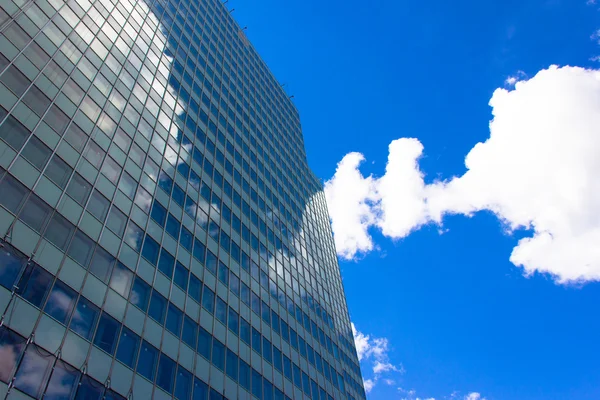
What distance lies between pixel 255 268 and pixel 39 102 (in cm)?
2136

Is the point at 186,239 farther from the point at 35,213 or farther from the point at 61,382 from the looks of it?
the point at 61,382

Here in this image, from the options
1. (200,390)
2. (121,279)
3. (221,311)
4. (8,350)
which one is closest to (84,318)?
(121,279)

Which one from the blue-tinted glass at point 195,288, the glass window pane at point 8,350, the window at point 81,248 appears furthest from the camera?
the blue-tinted glass at point 195,288

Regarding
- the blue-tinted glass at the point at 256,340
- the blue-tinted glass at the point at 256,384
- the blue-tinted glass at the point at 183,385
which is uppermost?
the blue-tinted glass at the point at 256,340

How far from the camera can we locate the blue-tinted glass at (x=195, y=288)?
29109mm

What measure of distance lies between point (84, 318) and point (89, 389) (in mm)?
3042

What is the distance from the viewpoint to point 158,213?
2978 cm

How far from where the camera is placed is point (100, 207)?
80.0ft

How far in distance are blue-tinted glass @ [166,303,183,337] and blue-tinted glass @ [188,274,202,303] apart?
7.26 ft

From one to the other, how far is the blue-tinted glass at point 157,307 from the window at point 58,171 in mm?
7869

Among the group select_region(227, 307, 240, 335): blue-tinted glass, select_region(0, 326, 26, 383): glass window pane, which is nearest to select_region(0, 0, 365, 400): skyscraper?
select_region(0, 326, 26, 383): glass window pane

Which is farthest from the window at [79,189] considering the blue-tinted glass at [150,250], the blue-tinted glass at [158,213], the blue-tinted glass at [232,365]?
the blue-tinted glass at [232,365]

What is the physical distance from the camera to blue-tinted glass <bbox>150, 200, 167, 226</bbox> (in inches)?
1149

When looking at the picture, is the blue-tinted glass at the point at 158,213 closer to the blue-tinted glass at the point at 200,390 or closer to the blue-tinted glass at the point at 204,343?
the blue-tinted glass at the point at 204,343
